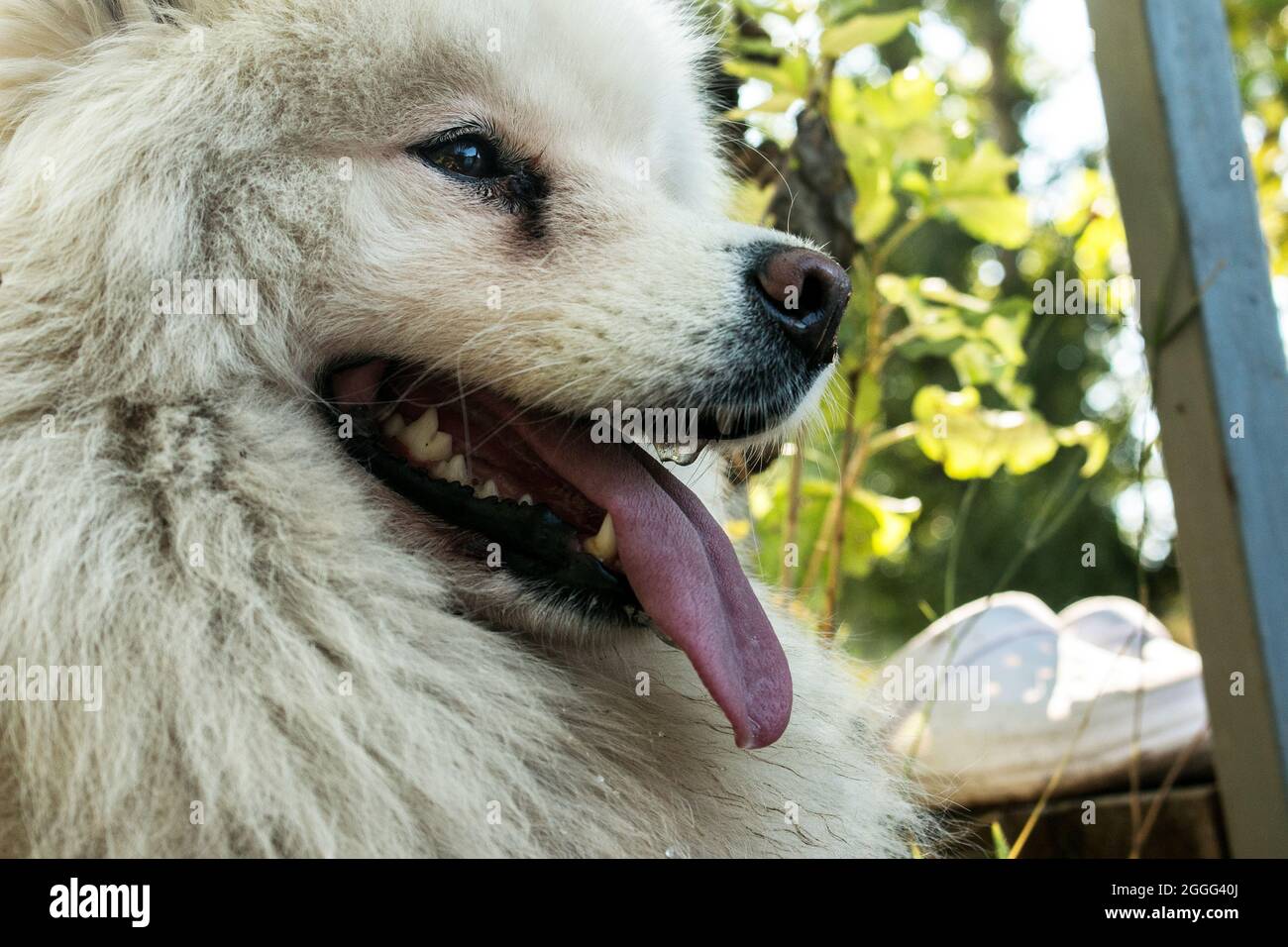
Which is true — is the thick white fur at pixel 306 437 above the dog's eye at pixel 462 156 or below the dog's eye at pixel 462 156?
below

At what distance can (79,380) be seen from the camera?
1374mm

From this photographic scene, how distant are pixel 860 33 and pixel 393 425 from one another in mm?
1684

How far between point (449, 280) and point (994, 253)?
12920 mm

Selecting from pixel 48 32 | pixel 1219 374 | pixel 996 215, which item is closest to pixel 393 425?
pixel 48 32

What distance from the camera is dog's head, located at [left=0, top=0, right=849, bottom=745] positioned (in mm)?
1471

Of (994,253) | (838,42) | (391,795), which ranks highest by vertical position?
(994,253)

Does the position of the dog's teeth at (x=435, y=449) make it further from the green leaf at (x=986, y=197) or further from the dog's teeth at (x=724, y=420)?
the green leaf at (x=986, y=197)

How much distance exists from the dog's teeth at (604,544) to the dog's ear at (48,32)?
3.31ft

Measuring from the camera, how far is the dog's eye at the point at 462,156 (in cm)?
160


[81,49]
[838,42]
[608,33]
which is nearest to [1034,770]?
[838,42]

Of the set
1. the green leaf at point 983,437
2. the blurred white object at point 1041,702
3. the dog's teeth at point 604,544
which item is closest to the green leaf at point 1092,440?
the green leaf at point 983,437

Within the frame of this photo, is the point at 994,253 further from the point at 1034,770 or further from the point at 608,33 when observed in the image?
the point at 608,33

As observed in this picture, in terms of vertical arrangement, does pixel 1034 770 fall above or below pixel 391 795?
below

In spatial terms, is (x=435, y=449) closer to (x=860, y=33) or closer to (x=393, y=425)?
(x=393, y=425)
